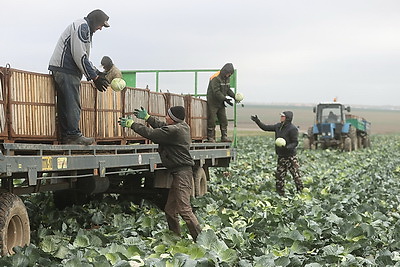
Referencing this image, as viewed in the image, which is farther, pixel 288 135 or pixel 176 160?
pixel 288 135

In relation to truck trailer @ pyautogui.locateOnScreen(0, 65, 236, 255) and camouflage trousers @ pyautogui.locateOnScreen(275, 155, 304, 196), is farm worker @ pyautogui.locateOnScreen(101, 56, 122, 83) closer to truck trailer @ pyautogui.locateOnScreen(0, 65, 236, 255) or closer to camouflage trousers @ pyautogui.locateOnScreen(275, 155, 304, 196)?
truck trailer @ pyautogui.locateOnScreen(0, 65, 236, 255)

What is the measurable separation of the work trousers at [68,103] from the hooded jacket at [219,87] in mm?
5349

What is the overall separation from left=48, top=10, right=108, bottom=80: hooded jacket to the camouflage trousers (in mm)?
6709

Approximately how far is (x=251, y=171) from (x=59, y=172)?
1126cm

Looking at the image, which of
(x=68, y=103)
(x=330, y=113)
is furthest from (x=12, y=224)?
(x=330, y=113)

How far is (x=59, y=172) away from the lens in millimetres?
7770

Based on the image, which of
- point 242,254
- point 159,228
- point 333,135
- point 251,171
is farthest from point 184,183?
point 333,135

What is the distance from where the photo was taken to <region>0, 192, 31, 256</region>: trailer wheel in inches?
262

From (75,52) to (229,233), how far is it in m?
2.82

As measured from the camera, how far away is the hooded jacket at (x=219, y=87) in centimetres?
1287

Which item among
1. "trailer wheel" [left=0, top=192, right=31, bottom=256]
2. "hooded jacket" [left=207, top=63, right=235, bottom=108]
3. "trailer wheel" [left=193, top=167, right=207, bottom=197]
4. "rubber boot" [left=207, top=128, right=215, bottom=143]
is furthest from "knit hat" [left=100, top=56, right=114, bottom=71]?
"trailer wheel" [left=0, top=192, right=31, bottom=256]

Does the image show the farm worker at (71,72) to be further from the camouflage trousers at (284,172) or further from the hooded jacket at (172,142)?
the camouflage trousers at (284,172)

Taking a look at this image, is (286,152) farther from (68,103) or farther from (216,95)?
(68,103)

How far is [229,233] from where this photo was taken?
8.02 m
